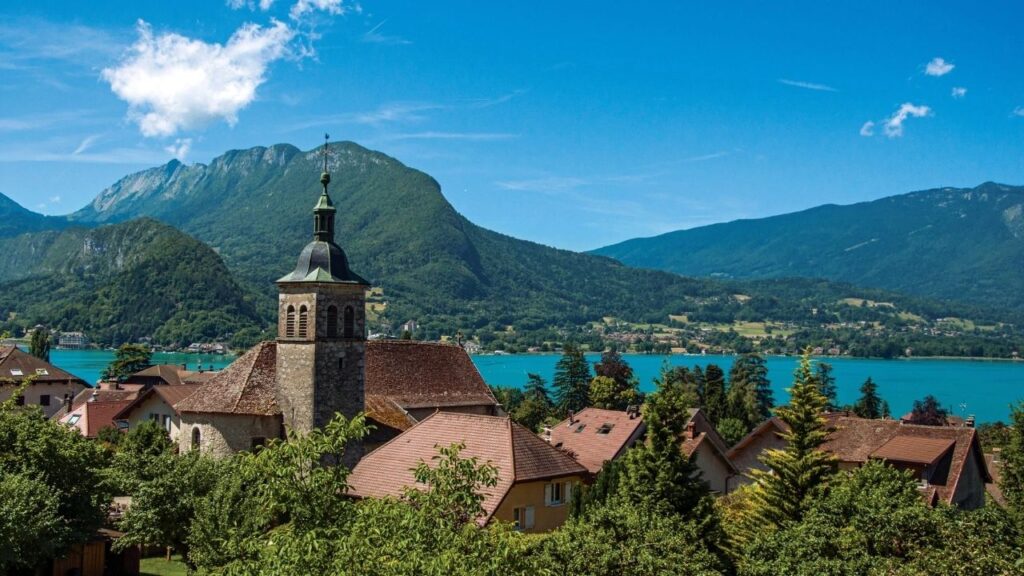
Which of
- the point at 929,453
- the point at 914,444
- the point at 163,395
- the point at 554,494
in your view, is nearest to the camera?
the point at 554,494

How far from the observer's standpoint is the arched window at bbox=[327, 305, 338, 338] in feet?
102

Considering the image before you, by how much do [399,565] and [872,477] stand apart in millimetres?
17264

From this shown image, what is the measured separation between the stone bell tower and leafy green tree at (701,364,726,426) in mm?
41325

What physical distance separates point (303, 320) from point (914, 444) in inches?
991

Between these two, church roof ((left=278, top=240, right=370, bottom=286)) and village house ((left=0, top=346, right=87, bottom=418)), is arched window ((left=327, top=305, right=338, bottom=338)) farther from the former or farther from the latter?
village house ((left=0, top=346, right=87, bottom=418))

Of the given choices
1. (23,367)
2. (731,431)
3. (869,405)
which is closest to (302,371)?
(731,431)

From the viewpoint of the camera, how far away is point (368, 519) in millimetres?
12547

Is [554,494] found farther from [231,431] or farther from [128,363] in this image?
[128,363]

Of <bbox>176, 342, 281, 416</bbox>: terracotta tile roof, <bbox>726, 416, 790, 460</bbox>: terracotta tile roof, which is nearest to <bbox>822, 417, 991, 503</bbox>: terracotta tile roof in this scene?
<bbox>726, 416, 790, 460</bbox>: terracotta tile roof

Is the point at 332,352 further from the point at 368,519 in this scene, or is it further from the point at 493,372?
the point at 493,372

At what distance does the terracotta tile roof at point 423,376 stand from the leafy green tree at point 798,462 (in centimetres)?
1657

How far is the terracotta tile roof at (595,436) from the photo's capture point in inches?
1544

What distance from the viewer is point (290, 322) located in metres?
31.2

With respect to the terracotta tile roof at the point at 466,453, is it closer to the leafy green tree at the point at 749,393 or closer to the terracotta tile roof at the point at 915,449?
the terracotta tile roof at the point at 915,449
